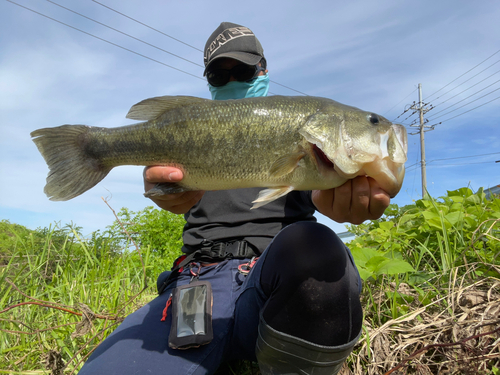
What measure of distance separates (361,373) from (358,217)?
40.6 inches

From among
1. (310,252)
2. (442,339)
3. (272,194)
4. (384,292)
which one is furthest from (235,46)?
(442,339)

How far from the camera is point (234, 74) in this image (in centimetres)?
315

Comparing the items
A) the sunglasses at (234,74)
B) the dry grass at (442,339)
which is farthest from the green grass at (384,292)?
the sunglasses at (234,74)

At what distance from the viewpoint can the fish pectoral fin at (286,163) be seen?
184 cm

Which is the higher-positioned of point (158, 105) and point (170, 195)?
point (158, 105)

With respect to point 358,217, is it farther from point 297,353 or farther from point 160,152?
point 160,152

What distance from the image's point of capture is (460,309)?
2.22 m

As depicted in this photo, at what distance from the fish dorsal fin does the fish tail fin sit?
0.37 meters

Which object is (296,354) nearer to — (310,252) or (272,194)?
(310,252)

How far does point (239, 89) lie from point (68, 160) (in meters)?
1.70

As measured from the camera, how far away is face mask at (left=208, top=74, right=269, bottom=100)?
314 centimetres

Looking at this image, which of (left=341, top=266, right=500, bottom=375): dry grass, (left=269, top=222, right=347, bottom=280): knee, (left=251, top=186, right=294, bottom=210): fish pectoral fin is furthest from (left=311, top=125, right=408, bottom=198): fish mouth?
(left=341, top=266, right=500, bottom=375): dry grass

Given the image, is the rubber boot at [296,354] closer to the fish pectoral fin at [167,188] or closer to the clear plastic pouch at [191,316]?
the clear plastic pouch at [191,316]

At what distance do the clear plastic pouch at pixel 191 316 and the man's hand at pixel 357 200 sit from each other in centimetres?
100
